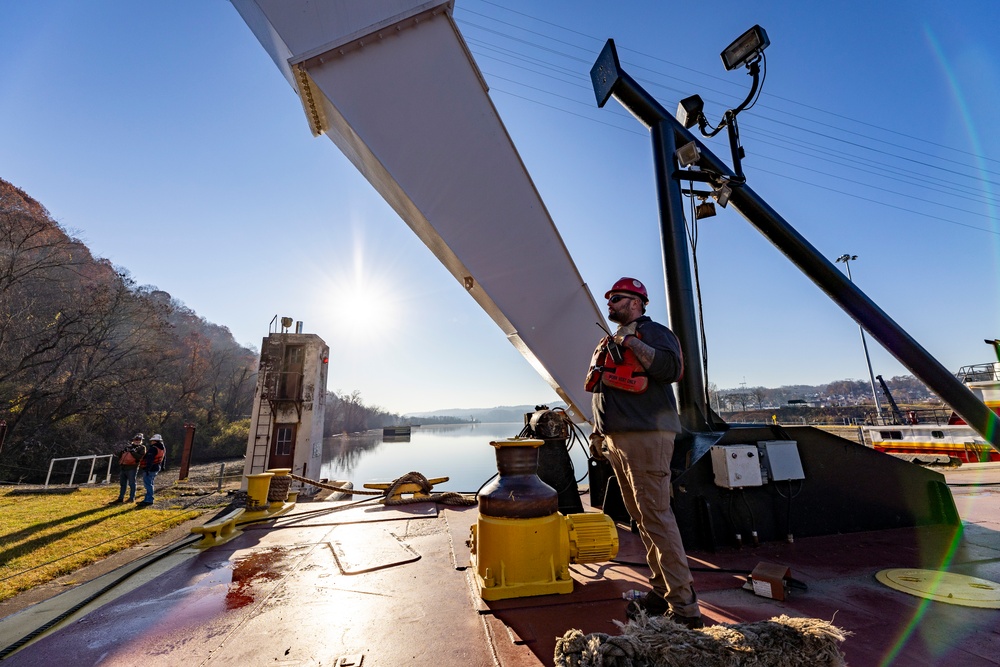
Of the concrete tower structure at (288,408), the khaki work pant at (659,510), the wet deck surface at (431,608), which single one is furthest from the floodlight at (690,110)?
the concrete tower structure at (288,408)

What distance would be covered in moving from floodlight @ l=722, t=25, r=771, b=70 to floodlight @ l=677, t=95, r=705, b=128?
1.19 feet

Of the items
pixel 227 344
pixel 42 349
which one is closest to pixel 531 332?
pixel 42 349

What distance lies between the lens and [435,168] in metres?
2.68

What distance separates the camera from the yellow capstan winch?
7.54ft

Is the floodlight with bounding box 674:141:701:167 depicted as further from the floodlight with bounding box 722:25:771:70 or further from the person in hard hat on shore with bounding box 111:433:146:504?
the person in hard hat on shore with bounding box 111:433:146:504

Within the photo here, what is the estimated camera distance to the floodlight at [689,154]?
373 centimetres

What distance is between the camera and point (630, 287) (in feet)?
7.57

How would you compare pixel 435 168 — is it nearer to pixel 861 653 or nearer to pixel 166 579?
pixel 861 653

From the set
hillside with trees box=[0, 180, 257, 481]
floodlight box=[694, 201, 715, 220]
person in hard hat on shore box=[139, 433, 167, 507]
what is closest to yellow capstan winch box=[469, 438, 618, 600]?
floodlight box=[694, 201, 715, 220]

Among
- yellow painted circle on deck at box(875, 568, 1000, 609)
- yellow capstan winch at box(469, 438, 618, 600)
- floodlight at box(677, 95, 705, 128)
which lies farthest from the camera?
floodlight at box(677, 95, 705, 128)

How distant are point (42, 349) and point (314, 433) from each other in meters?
16.5

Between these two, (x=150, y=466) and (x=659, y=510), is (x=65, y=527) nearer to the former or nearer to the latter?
(x=150, y=466)

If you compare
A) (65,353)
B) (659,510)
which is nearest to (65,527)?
(659,510)

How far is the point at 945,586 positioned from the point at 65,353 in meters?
31.3
